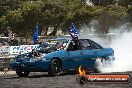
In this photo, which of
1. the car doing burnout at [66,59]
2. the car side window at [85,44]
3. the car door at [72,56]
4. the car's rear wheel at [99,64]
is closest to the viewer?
the car doing burnout at [66,59]

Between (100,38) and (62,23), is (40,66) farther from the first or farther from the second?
→ (62,23)

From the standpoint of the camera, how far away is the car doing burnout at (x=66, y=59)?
1619 cm

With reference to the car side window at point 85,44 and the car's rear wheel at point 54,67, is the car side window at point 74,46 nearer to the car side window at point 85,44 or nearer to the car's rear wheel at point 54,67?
the car side window at point 85,44

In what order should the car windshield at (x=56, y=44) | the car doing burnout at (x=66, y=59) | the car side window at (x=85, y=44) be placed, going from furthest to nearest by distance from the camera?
the car side window at (x=85, y=44) → the car windshield at (x=56, y=44) → the car doing burnout at (x=66, y=59)

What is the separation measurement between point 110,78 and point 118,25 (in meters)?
44.1

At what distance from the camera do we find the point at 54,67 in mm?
16375

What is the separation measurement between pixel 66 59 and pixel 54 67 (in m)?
0.65

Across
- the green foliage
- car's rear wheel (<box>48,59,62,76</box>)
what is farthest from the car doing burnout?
the green foliage

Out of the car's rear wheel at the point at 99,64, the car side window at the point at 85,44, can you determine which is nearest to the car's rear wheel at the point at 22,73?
the car side window at the point at 85,44

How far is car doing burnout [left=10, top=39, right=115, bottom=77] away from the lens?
53.1 feet

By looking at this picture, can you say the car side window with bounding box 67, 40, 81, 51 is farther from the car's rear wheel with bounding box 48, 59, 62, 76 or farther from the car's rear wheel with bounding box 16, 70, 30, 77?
the car's rear wheel with bounding box 16, 70, 30, 77

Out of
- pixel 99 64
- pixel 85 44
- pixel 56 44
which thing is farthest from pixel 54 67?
pixel 99 64

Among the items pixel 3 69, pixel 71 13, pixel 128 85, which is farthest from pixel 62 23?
pixel 128 85

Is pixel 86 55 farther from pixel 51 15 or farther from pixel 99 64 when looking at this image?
pixel 51 15
